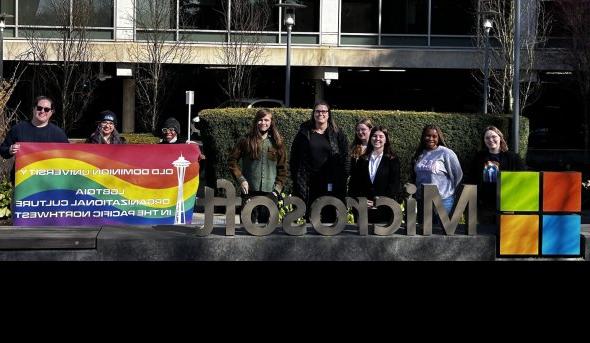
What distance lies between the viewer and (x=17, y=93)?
39.6 meters

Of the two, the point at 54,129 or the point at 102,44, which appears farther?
the point at 102,44

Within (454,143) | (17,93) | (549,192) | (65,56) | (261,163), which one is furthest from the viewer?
(17,93)

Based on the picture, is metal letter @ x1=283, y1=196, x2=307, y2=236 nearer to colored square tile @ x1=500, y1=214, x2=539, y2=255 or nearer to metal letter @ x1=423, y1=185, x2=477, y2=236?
metal letter @ x1=423, y1=185, x2=477, y2=236

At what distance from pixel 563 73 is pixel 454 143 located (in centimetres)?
2237

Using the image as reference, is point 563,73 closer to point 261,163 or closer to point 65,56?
point 65,56

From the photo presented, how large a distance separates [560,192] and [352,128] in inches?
309

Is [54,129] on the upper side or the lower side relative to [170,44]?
lower

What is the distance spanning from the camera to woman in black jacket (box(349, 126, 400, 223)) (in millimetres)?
10945

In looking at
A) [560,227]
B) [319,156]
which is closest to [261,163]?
[319,156]

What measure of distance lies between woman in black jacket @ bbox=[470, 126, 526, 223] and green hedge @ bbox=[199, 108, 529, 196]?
251 inches

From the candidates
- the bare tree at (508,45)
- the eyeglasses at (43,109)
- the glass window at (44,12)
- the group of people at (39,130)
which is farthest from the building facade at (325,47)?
the eyeglasses at (43,109)

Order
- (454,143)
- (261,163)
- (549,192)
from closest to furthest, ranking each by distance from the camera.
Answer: (549,192) < (261,163) < (454,143)

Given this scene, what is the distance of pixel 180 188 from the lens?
11.5 meters

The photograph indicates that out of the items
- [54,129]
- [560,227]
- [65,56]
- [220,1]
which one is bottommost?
[560,227]
